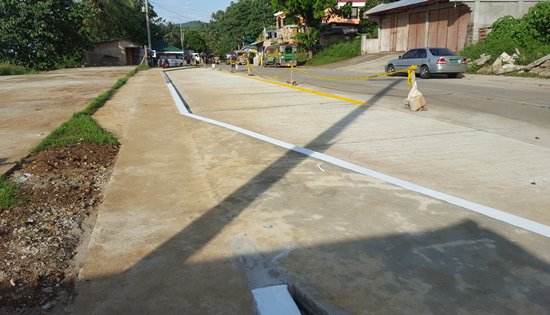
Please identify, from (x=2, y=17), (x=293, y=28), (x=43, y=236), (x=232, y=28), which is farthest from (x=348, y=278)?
(x=232, y=28)

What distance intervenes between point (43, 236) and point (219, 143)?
381cm

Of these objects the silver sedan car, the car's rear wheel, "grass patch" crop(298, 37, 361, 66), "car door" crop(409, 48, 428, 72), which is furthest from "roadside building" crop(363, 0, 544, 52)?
the car's rear wheel

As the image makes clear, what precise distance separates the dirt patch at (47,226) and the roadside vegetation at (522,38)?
2265cm

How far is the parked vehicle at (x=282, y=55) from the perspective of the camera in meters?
43.0

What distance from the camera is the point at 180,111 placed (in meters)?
11.1

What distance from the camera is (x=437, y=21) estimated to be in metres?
32.7

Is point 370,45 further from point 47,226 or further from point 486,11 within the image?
point 47,226

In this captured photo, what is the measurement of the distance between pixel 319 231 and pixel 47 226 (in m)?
2.55

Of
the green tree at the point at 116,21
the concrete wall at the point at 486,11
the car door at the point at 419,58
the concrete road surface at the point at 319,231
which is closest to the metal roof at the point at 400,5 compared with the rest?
the concrete wall at the point at 486,11

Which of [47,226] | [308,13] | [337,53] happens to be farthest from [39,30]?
[47,226]

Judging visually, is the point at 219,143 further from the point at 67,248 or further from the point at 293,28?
the point at 293,28

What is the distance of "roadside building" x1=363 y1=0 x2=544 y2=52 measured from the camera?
28.3 metres

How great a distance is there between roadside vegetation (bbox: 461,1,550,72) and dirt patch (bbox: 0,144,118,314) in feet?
74.3

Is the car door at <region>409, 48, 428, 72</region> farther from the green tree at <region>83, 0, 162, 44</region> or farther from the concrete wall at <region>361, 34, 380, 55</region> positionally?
the green tree at <region>83, 0, 162, 44</region>
